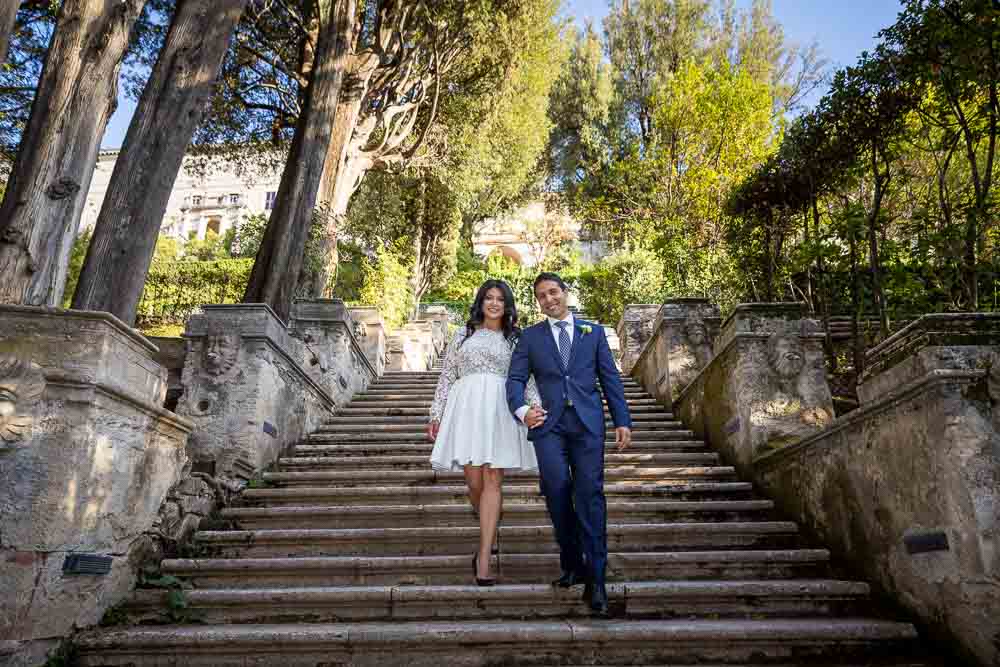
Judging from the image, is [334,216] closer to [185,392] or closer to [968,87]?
[185,392]

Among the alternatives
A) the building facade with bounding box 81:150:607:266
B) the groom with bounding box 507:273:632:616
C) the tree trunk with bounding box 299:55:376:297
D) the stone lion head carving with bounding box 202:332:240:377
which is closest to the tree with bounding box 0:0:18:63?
the stone lion head carving with bounding box 202:332:240:377

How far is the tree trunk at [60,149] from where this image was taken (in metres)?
4.00

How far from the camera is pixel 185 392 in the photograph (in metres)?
4.98

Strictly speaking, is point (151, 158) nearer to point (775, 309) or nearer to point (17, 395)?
point (17, 395)

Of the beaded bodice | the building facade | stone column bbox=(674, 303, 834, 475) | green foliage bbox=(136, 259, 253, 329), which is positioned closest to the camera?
the beaded bodice

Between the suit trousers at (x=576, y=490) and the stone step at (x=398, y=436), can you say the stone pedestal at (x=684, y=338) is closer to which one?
the stone step at (x=398, y=436)

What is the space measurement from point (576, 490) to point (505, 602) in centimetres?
73

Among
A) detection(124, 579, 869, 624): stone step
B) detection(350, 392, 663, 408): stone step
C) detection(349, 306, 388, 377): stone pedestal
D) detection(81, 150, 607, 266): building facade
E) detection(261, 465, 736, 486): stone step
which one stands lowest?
detection(124, 579, 869, 624): stone step

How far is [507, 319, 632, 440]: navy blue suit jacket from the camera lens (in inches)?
125

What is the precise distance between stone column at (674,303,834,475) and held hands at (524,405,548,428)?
7.22ft

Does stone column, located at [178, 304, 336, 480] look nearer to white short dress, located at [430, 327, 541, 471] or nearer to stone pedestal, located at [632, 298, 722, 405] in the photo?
white short dress, located at [430, 327, 541, 471]

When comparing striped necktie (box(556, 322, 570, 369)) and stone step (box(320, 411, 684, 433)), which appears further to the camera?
stone step (box(320, 411, 684, 433))

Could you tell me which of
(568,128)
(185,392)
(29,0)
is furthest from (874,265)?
(568,128)

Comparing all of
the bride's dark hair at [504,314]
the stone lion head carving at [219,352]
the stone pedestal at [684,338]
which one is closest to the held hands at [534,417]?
the bride's dark hair at [504,314]
